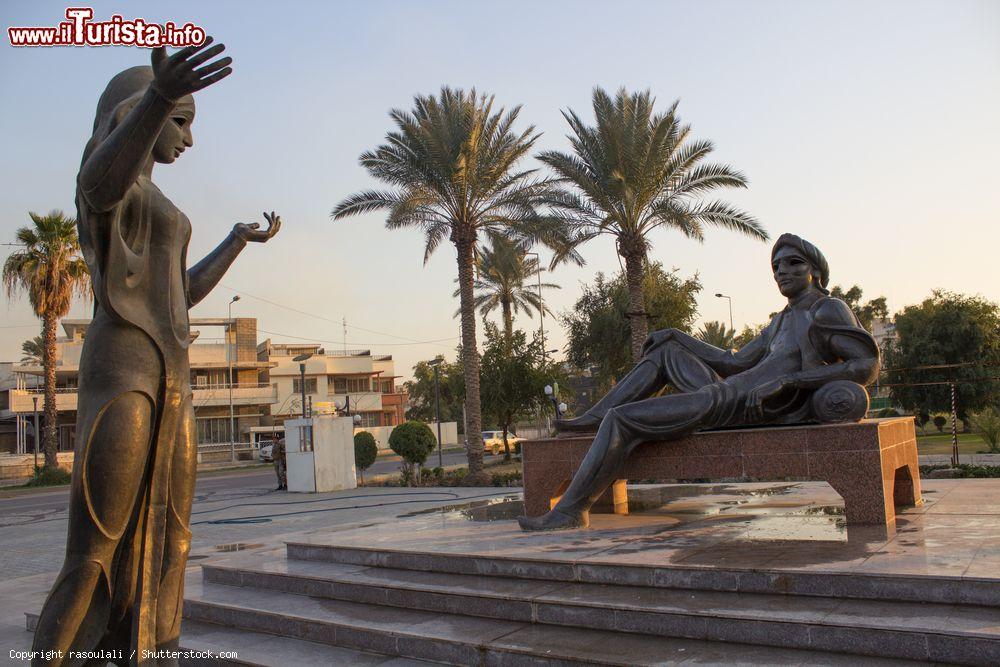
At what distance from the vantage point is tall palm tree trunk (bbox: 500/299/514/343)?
3170 cm

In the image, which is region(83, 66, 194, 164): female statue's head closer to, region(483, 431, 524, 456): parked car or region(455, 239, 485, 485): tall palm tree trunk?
Result: region(455, 239, 485, 485): tall palm tree trunk

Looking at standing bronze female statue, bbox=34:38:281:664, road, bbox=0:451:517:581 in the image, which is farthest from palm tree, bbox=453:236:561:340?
standing bronze female statue, bbox=34:38:281:664

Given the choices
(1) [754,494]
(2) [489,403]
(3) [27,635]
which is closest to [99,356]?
(3) [27,635]

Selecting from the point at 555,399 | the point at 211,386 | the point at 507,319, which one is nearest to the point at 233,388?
the point at 211,386

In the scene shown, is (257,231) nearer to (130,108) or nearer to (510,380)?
(130,108)

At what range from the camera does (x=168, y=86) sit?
271 cm

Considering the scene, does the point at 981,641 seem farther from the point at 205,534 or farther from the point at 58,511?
the point at 58,511

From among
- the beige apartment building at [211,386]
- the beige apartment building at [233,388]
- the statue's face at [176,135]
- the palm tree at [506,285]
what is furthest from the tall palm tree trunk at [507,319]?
the statue's face at [176,135]

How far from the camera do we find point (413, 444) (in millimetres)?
20234

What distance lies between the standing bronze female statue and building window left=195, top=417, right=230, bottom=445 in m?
50.0

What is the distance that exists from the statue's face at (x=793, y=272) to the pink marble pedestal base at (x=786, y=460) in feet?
4.15

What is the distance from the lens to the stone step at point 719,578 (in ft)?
12.8

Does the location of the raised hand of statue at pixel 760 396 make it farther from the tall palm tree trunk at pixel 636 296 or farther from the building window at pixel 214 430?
the building window at pixel 214 430

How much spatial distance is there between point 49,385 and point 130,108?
29.6m
